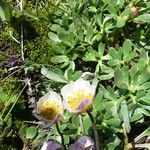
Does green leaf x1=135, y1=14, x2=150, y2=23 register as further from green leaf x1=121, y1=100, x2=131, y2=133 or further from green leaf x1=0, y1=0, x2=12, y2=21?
green leaf x1=0, y1=0, x2=12, y2=21

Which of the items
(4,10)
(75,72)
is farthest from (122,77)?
(4,10)

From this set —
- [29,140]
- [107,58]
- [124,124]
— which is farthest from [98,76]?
[29,140]

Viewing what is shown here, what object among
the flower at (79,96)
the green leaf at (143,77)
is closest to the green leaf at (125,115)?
the green leaf at (143,77)

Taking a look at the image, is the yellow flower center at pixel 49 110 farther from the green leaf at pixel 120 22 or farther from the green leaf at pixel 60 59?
the green leaf at pixel 120 22

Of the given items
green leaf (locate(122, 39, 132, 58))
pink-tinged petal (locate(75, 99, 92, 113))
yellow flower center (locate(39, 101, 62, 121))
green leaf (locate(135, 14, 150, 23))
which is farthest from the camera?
green leaf (locate(135, 14, 150, 23))

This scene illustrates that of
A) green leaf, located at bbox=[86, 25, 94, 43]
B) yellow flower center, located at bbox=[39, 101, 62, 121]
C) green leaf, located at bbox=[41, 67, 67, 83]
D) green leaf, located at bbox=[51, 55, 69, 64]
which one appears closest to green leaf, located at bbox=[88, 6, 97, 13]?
green leaf, located at bbox=[86, 25, 94, 43]

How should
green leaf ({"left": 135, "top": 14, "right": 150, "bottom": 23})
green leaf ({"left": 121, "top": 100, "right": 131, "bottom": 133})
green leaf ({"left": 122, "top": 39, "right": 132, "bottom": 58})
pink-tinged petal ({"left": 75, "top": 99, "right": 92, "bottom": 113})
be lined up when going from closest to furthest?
pink-tinged petal ({"left": 75, "top": 99, "right": 92, "bottom": 113}) → green leaf ({"left": 121, "top": 100, "right": 131, "bottom": 133}) → green leaf ({"left": 122, "top": 39, "right": 132, "bottom": 58}) → green leaf ({"left": 135, "top": 14, "right": 150, "bottom": 23})

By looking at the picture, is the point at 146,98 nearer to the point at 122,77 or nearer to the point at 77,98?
the point at 122,77
